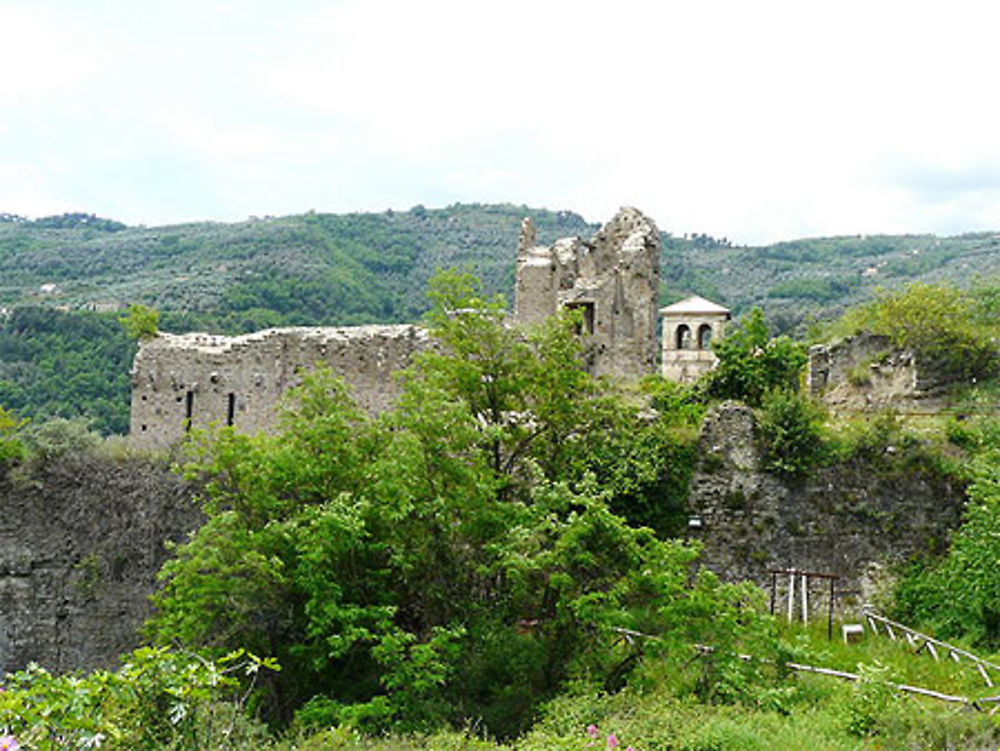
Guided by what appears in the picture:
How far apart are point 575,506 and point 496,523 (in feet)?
5.13

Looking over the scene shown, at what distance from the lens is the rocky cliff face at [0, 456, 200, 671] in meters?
18.3

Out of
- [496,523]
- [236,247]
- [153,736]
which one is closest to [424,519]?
[496,523]

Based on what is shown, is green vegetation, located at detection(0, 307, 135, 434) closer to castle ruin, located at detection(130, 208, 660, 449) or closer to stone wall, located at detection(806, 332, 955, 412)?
castle ruin, located at detection(130, 208, 660, 449)

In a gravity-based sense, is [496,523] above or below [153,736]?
above

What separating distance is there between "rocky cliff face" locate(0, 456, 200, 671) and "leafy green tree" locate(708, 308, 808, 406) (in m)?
10.1

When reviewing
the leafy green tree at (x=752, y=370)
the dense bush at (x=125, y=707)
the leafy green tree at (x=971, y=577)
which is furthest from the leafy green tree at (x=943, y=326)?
the dense bush at (x=125, y=707)

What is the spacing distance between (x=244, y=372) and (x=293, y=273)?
48.5 meters

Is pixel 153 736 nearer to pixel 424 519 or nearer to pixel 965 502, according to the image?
pixel 424 519

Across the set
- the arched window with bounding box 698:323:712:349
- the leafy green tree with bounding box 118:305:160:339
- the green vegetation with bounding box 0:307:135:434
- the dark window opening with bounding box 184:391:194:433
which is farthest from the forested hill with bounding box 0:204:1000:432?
the dark window opening with bounding box 184:391:194:433

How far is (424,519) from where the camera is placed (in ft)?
47.8

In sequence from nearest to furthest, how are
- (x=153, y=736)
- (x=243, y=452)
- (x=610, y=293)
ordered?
1. (x=153, y=736)
2. (x=243, y=452)
3. (x=610, y=293)

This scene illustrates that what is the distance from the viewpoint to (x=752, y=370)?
19.9 metres

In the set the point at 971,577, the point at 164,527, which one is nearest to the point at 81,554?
the point at 164,527

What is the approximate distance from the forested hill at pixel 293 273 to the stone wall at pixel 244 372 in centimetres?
1448
